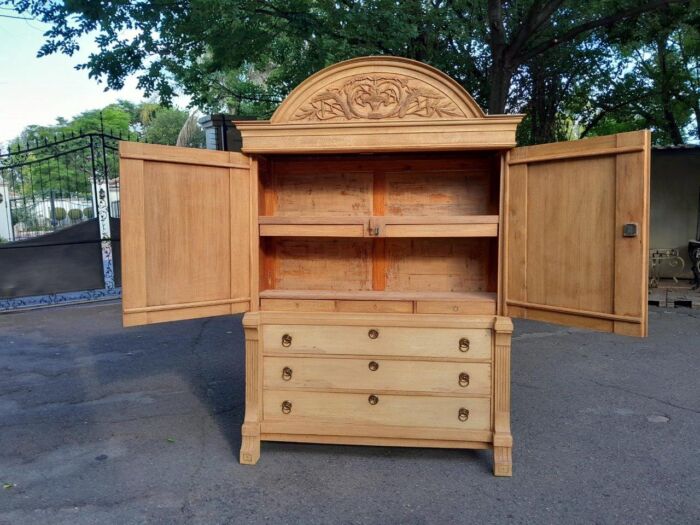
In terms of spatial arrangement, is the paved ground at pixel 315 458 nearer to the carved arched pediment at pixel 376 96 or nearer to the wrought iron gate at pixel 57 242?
the carved arched pediment at pixel 376 96

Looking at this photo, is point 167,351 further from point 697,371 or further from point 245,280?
point 697,371

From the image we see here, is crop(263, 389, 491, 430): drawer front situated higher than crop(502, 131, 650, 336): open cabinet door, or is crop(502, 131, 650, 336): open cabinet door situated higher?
crop(502, 131, 650, 336): open cabinet door

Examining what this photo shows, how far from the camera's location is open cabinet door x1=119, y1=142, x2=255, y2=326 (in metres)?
Answer: 3.05

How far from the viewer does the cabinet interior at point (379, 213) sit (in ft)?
12.4

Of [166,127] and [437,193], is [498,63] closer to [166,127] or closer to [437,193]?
[437,193]

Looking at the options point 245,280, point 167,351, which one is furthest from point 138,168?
point 167,351

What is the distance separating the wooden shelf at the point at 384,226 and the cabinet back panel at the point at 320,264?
54 cm

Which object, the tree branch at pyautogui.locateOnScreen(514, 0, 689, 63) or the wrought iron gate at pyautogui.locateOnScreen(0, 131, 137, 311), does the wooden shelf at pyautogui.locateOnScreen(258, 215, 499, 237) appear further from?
the wrought iron gate at pyautogui.locateOnScreen(0, 131, 137, 311)

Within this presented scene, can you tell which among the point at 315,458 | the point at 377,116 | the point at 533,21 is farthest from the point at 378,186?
the point at 533,21

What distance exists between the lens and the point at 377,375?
3393 mm

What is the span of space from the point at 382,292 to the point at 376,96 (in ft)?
4.09

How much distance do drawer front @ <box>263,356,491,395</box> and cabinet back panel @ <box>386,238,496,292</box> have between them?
26.3 inches

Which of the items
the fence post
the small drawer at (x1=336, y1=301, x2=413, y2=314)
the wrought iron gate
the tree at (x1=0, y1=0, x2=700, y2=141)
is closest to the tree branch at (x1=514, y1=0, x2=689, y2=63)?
the tree at (x1=0, y1=0, x2=700, y2=141)

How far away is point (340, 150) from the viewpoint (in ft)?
10.6
